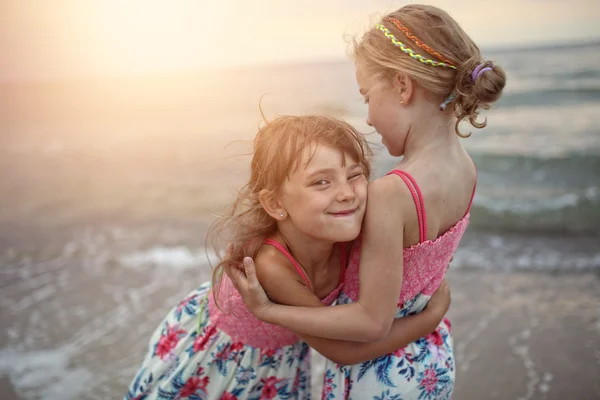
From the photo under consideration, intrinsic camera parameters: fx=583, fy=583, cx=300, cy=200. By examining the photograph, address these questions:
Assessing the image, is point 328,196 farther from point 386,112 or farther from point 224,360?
point 224,360

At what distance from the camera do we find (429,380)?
6.16ft

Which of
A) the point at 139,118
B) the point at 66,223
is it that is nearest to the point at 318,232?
the point at 66,223

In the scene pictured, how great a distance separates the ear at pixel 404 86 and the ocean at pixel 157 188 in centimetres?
28

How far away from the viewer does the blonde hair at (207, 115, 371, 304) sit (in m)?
A: 1.65

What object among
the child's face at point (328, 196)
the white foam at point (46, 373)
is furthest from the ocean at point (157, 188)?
the child's face at point (328, 196)

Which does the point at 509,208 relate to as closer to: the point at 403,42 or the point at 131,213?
the point at 131,213


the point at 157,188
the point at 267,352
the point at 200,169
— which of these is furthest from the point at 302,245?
the point at 200,169

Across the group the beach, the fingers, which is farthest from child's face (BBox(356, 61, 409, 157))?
the beach

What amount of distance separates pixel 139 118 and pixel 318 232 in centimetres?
1037

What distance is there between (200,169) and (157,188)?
0.95m

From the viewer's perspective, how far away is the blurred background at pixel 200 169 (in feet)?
11.3

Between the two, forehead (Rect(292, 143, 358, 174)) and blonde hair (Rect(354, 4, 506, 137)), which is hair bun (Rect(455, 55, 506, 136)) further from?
forehead (Rect(292, 143, 358, 174))

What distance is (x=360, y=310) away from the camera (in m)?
1.65

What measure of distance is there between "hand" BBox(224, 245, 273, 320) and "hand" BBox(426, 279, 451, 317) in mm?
558
